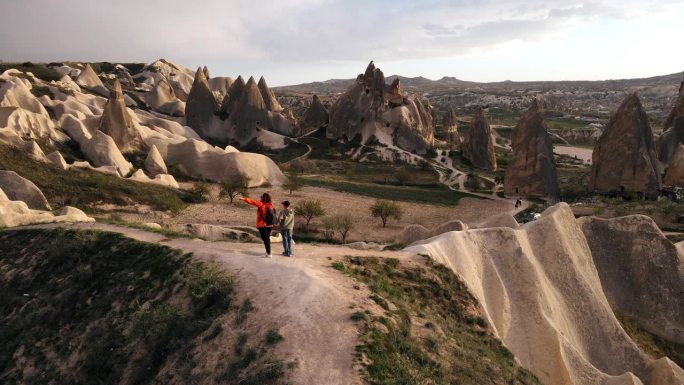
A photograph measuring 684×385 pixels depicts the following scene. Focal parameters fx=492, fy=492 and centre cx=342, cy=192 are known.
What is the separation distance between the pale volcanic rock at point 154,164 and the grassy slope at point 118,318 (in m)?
23.6

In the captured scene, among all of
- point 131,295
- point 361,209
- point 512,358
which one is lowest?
point 361,209

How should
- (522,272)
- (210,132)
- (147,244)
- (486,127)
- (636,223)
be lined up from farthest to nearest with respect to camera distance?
(210,132), (486,127), (636,223), (522,272), (147,244)

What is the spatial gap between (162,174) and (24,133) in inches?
366

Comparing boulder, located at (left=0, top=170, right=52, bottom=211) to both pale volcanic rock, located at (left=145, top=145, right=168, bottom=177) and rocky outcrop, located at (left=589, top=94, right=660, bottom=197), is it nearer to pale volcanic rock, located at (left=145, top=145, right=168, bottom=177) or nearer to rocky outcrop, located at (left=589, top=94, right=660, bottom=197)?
pale volcanic rock, located at (left=145, top=145, right=168, bottom=177)

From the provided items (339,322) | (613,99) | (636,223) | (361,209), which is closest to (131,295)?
(339,322)

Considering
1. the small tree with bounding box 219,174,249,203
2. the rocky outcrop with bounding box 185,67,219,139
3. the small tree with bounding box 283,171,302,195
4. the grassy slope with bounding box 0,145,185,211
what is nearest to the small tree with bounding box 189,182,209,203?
the small tree with bounding box 219,174,249,203

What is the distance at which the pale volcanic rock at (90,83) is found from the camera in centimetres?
6952

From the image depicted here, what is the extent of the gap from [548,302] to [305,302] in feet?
29.2

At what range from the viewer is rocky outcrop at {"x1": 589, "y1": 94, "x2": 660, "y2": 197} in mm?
37019

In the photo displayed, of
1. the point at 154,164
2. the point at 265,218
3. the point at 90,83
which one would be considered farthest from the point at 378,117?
the point at 265,218

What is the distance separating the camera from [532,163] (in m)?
40.0

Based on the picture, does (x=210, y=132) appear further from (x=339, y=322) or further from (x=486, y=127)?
(x=339, y=322)

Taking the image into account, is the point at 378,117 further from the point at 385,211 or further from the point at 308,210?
the point at 308,210

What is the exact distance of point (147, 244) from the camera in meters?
12.4
